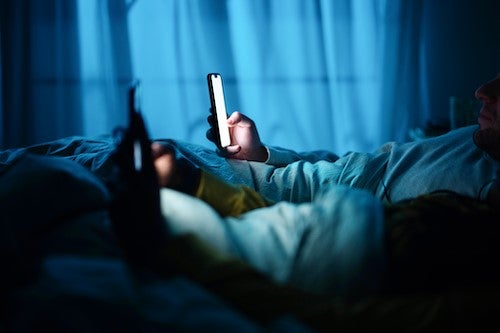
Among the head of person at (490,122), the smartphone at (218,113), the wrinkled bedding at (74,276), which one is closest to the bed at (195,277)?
the wrinkled bedding at (74,276)

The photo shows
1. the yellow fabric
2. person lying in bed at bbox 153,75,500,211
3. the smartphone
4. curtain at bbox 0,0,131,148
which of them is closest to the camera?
the yellow fabric

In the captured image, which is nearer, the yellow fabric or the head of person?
the yellow fabric

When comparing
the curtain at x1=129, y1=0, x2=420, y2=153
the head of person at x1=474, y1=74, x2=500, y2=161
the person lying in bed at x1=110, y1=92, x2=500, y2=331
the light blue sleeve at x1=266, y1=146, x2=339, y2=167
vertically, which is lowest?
the person lying in bed at x1=110, y1=92, x2=500, y2=331

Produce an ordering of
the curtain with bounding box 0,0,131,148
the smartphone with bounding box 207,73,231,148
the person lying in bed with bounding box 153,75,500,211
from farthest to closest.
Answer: the curtain with bounding box 0,0,131,148
the smartphone with bounding box 207,73,231,148
the person lying in bed with bounding box 153,75,500,211

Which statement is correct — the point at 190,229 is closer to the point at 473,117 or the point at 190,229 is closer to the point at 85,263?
the point at 85,263

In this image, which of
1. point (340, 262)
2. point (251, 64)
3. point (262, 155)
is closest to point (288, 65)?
point (251, 64)

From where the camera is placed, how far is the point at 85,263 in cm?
59

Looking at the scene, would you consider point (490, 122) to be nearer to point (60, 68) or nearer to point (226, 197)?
point (226, 197)

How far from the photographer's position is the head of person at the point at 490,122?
1.08 m

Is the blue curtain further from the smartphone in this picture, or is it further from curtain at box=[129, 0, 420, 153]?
the smartphone

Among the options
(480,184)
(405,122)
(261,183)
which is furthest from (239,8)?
(480,184)

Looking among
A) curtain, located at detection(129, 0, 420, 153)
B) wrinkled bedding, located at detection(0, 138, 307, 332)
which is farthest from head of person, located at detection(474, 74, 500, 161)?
curtain, located at detection(129, 0, 420, 153)

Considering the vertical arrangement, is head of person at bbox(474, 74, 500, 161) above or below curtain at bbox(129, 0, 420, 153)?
below

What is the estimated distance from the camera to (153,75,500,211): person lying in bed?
1.08 metres
